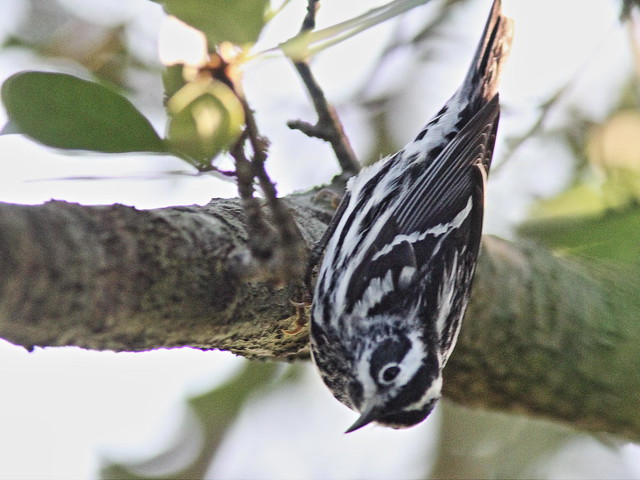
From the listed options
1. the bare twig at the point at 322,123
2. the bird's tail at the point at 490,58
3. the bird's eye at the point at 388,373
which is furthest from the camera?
the bird's tail at the point at 490,58

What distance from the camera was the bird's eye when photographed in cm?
277

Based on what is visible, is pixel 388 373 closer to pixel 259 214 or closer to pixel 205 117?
pixel 259 214

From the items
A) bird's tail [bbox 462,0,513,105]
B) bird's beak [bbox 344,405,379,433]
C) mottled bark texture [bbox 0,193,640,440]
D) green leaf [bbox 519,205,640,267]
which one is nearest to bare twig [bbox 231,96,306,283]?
mottled bark texture [bbox 0,193,640,440]

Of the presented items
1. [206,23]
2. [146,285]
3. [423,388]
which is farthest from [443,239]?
[206,23]

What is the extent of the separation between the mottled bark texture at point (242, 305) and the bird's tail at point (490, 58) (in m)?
0.79

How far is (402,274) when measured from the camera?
3.01m

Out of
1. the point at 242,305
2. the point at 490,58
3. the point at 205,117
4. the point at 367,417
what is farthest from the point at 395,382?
the point at 490,58

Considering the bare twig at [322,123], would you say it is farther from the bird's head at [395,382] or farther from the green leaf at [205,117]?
the bird's head at [395,382]

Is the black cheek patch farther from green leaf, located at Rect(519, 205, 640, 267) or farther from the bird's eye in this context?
green leaf, located at Rect(519, 205, 640, 267)

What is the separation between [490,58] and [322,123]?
121 centimetres

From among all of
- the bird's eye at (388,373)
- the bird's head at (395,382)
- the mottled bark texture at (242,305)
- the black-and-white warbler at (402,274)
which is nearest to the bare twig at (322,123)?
the black-and-white warbler at (402,274)

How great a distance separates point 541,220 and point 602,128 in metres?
0.89

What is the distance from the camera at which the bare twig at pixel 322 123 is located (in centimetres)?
219

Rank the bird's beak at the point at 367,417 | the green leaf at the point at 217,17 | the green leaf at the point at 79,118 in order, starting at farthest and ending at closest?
1. the bird's beak at the point at 367,417
2. the green leaf at the point at 79,118
3. the green leaf at the point at 217,17
